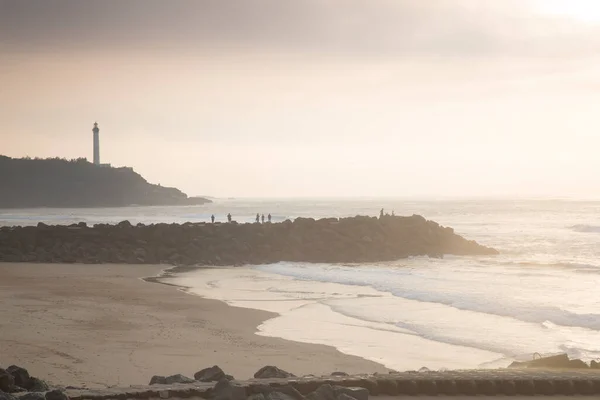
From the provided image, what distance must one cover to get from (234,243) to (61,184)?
10000 cm

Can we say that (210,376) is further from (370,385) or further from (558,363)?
(558,363)

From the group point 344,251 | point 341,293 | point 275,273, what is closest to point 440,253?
point 344,251

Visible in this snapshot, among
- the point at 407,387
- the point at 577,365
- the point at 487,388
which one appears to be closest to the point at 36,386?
the point at 407,387

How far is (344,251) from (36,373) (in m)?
26.4

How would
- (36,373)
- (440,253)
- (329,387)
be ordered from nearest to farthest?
(329,387) < (36,373) < (440,253)

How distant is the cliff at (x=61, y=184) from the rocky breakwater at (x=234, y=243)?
9409 centimetres

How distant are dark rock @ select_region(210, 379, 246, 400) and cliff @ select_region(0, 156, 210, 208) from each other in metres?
124

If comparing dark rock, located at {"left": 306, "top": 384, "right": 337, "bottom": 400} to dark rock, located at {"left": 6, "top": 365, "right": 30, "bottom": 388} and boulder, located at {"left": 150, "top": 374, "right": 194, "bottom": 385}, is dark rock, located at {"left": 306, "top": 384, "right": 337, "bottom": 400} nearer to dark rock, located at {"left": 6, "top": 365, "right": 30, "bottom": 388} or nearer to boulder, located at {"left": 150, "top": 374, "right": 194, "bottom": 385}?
boulder, located at {"left": 150, "top": 374, "right": 194, "bottom": 385}

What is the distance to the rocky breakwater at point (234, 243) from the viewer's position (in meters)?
33.5

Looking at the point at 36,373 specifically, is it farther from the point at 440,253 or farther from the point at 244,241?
the point at 440,253

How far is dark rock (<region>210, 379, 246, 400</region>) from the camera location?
8.19 metres

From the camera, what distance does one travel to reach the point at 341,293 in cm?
2225

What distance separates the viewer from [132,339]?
14.0 m

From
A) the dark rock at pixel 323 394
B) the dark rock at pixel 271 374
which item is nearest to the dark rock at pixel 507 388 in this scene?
the dark rock at pixel 323 394
